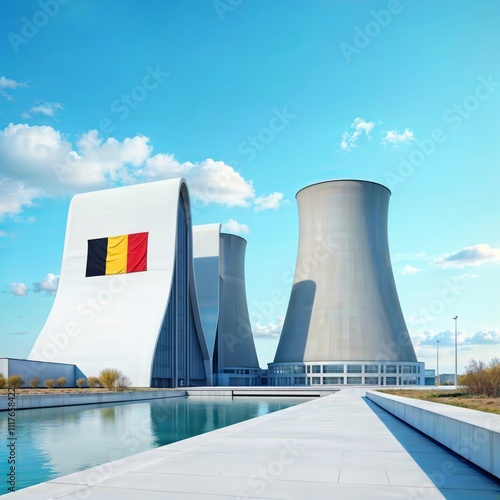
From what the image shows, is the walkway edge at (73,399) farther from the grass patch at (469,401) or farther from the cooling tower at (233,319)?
the cooling tower at (233,319)

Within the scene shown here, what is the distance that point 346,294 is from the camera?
142ft

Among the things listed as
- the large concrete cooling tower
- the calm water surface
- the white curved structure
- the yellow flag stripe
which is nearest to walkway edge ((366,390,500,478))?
the calm water surface

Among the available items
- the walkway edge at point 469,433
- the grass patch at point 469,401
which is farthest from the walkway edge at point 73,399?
the walkway edge at point 469,433

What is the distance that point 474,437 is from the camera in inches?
253

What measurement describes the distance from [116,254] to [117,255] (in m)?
0.12

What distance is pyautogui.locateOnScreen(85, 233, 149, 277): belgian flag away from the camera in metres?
41.9

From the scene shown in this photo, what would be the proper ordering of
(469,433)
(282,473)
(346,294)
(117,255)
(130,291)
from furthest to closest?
(346,294) → (117,255) → (130,291) → (469,433) → (282,473)

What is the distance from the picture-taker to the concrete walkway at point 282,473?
16.8 feet

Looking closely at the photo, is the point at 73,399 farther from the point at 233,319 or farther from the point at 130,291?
the point at 233,319

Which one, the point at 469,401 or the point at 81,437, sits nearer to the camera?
the point at 81,437

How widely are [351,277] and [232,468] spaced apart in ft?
124

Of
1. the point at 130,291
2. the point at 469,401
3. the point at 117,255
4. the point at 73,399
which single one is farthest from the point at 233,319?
the point at 469,401

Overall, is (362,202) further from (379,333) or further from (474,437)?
(474,437)

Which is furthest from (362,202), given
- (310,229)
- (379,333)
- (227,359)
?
(227,359)
